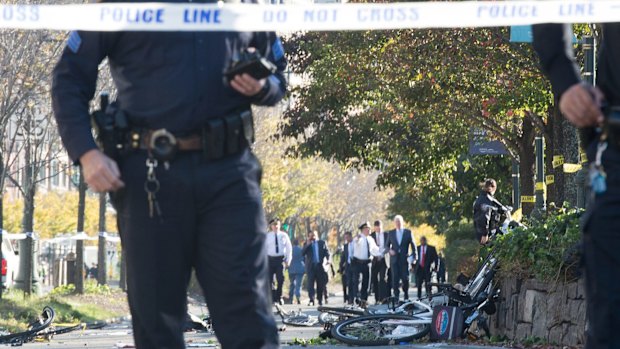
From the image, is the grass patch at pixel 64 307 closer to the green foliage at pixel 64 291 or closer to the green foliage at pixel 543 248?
the green foliage at pixel 64 291

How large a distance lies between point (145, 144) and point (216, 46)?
404mm

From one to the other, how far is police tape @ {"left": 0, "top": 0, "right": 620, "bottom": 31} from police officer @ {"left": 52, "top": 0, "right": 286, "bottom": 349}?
8 centimetres

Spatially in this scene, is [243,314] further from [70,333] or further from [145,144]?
[70,333]

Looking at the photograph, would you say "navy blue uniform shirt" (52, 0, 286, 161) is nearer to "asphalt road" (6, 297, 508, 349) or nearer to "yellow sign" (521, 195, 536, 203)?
"asphalt road" (6, 297, 508, 349)

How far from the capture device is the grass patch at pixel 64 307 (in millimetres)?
21155

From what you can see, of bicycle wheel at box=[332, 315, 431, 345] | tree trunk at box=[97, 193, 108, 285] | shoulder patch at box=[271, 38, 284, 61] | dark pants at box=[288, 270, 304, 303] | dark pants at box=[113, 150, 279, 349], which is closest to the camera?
dark pants at box=[113, 150, 279, 349]

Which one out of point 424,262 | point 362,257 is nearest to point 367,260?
point 362,257

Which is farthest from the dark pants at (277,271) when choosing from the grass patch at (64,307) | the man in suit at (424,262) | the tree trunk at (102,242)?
the tree trunk at (102,242)

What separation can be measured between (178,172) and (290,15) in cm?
129

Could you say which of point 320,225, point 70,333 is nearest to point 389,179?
point 70,333

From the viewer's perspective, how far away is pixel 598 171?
160 inches

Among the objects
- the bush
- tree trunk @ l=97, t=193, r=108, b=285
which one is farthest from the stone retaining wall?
the bush

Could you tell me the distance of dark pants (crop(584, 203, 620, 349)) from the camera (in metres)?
4.02

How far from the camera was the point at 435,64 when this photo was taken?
76.2ft
